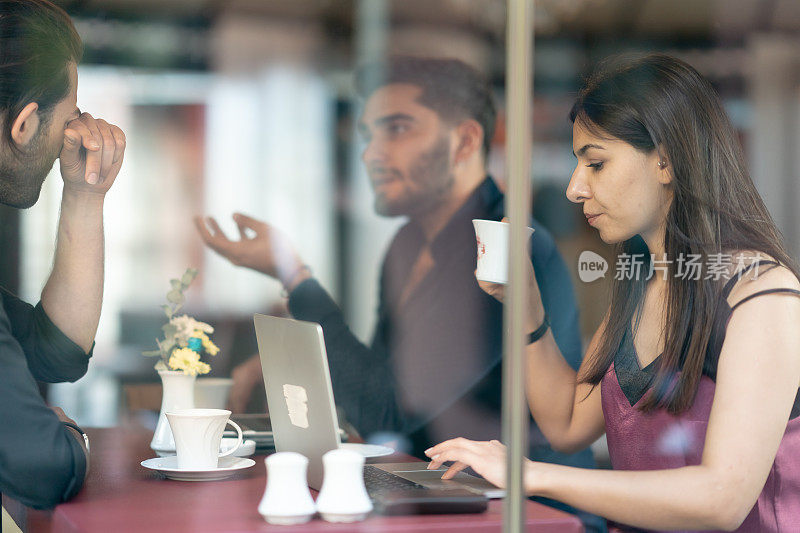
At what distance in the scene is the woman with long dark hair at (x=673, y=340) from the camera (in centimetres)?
172

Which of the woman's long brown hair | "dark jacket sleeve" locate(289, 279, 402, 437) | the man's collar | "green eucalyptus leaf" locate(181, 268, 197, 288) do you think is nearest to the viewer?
the woman's long brown hair

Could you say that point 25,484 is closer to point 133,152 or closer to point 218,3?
point 133,152

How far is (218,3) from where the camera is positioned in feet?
14.6

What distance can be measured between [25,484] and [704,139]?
5.15ft

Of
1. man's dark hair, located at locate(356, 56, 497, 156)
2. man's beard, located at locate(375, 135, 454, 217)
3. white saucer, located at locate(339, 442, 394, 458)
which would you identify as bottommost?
white saucer, located at locate(339, 442, 394, 458)

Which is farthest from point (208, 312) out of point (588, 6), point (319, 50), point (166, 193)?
point (588, 6)

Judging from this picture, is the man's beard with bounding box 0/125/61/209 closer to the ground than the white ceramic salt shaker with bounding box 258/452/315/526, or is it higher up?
higher up

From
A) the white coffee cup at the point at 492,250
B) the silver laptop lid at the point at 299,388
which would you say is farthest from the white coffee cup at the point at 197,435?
the white coffee cup at the point at 492,250

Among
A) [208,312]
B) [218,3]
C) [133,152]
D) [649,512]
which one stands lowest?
[649,512]

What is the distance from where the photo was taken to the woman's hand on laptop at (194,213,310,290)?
11.4ft

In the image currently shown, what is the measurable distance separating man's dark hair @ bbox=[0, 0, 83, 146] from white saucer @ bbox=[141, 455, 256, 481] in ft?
2.95

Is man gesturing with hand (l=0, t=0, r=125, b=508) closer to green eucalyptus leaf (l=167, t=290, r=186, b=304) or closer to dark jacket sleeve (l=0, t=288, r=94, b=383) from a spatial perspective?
dark jacket sleeve (l=0, t=288, r=94, b=383)

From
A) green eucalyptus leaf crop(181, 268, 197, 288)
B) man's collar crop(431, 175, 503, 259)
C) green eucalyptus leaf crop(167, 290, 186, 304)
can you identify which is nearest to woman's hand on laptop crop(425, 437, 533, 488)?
man's collar crop(431, 175, 503, 259)

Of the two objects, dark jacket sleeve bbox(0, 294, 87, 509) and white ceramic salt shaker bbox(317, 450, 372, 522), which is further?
dark jacket sleeve bbox(0, 294, 87, 509)
